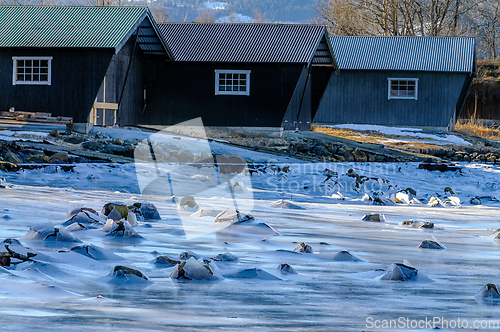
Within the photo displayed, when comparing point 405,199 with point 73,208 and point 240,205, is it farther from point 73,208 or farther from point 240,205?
point 73,208

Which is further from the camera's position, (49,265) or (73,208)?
(73,208)

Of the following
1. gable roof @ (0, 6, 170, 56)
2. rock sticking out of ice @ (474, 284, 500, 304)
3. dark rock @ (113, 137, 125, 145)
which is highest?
gable roof @ (0, 6, 170, 56)

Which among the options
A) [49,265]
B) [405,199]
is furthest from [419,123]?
[49,265]

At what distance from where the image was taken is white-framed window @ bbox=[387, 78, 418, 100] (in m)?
30.0

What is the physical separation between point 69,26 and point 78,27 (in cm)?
36

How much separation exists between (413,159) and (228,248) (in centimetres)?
1449

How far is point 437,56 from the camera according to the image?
98.8 feet

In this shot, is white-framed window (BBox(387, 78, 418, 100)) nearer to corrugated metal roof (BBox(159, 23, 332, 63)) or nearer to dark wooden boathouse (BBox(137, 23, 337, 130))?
dark wooden boathouse (BBox(137, 23, 337, 130))

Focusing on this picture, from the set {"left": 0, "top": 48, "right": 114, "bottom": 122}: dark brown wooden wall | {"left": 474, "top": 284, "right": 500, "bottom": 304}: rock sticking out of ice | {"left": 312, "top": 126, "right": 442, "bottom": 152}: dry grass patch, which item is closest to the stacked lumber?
{"left": 0, "top": 48, "right": 114, "bottom": 122}: dark brown wooden wall

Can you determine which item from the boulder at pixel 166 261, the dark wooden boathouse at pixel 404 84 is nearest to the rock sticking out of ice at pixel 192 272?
the boulder at pixel 166 261

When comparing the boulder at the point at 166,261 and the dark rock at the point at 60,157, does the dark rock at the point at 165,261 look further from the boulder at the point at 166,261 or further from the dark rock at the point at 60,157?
the dark rock at the point at 60,157

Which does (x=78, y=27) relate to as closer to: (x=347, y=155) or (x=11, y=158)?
(x=347, y=155)

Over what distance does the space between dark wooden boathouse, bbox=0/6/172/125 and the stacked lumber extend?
68cm

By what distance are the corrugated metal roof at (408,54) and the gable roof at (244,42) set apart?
604 cm
